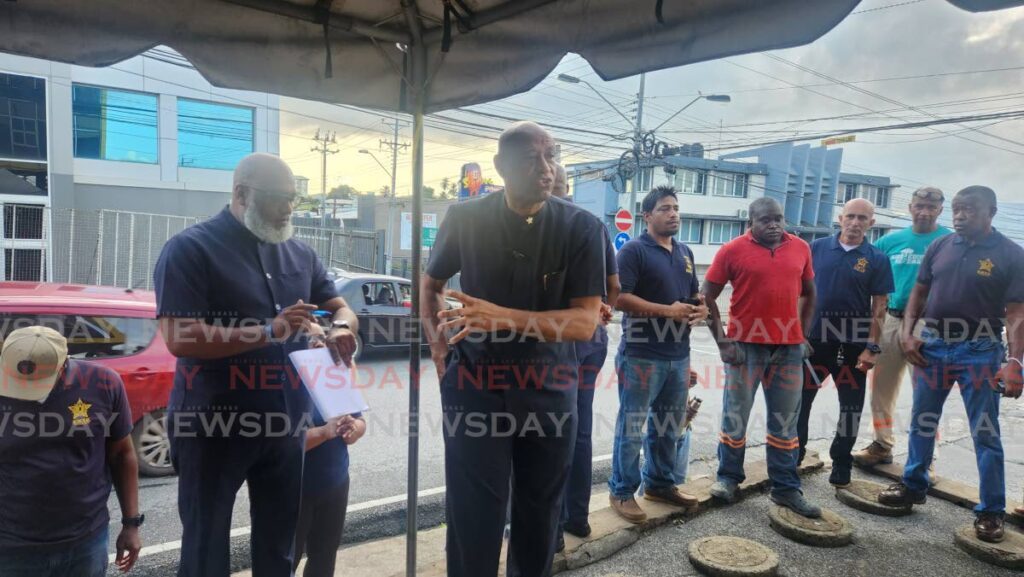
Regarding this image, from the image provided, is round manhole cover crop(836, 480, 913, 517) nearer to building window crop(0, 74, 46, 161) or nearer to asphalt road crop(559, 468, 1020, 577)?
asphalt road crop(559, 468, 1020, 577)

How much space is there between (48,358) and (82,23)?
125cm

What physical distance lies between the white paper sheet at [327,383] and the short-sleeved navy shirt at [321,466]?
124 mm

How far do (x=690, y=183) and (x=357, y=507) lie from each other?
3440 cm

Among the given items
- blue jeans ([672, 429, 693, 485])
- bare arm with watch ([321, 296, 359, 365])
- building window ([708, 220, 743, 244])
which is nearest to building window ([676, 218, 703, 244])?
building window ([708, 220, 743, 244])

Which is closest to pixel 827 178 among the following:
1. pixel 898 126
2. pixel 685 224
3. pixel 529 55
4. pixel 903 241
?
pixel 685 224

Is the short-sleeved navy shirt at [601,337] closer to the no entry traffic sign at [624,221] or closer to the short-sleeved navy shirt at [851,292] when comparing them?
the short-sleeved navy shirt at [851,292]

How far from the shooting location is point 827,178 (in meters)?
40.3

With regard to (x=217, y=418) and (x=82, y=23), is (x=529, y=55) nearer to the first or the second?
(x=82, y=23)

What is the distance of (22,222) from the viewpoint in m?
12.0

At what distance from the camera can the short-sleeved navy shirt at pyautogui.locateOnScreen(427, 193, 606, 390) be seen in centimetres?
190

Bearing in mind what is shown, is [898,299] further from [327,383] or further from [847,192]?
[847,192]

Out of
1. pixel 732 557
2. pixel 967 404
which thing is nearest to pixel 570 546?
pixel 732 557

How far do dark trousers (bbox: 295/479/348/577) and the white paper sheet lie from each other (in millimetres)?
395

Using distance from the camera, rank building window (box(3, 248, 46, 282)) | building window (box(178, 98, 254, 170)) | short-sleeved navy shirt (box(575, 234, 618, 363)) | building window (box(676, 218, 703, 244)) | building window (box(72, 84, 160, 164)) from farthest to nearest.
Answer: building window (box(676, 218, 703, 244)) → building window (box(178, 98, 254, 170)) → building window (box(72, 84, 160, 164)) → building window (box(3, 248, 46, 282)) → short-sleeved navy shirt (box(575, 234, 618, 363))
